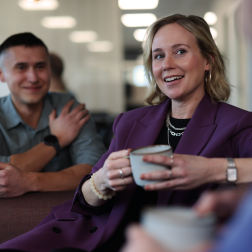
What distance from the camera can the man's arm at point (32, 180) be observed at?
1580mm

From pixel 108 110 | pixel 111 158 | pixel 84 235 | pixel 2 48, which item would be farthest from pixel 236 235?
pixel 108 110

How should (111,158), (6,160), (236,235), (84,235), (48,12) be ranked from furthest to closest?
1. (48,12)
2. (6,160)
3. (84,235)
4. (111,158)
5. (236,235)

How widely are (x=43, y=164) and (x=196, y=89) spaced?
0.94m

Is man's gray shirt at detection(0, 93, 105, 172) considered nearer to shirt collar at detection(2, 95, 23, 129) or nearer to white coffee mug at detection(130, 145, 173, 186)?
shirt collar at detection(2, 95, 23, 129)

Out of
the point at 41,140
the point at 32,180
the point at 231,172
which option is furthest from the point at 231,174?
the point at 41,140

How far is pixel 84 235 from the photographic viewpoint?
1.34 m

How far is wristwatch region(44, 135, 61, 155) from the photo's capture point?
194 centimetres

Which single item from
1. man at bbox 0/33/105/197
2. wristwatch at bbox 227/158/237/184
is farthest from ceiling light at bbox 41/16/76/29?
wristwatch at bbox 227/158/237/184

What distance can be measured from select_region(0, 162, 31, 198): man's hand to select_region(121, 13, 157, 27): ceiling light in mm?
7498

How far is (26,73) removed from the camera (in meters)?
2.09

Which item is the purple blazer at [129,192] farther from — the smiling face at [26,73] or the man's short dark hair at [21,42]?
the man's short dark hair at [21,42]

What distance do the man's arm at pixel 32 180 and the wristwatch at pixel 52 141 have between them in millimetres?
208

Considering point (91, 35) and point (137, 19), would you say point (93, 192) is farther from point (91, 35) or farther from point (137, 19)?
point (137, 19)

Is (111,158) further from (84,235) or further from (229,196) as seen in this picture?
(229,196)
